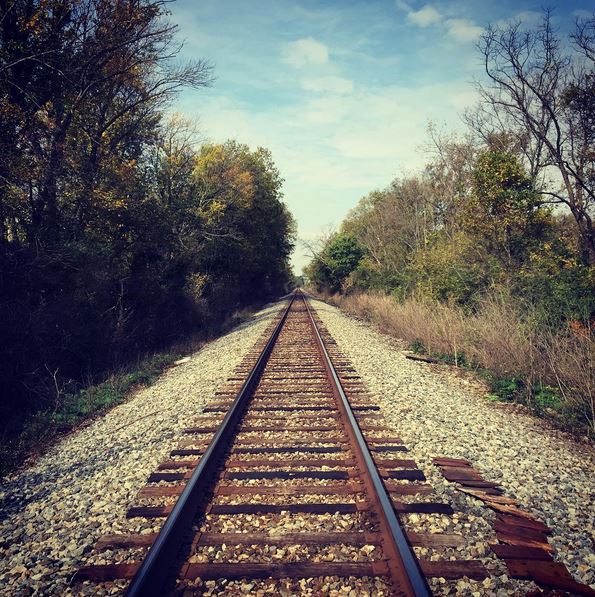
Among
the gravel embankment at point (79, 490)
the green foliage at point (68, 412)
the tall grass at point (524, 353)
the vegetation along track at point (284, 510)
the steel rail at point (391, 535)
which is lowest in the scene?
the green foliage at point (68, 412)

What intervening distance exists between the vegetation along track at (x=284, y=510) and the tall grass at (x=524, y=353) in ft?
9.03

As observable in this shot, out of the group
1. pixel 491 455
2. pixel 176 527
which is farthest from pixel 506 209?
pixel 176 527

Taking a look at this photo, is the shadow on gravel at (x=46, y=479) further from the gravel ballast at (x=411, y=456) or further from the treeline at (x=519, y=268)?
the treeline at (x=519, y=268)

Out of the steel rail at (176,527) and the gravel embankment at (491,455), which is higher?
the steel rail at (176,527)

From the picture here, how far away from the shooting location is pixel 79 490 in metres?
3.66

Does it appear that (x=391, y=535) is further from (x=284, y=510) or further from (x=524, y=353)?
(x=524, y=353)

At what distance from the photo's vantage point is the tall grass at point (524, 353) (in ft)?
17.6

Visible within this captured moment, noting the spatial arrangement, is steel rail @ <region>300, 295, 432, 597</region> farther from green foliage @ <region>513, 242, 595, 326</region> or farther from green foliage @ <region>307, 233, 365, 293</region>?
green foliage @ <region>307, 233, 365, 293</region>

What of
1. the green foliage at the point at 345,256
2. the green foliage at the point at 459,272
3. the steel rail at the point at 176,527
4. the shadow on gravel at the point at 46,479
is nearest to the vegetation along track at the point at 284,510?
the steel rail at the point at 176,527

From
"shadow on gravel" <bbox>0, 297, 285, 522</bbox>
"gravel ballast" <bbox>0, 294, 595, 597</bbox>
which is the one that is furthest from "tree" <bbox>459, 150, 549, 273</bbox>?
"shadow on gravel" <bbox>0, 297, 285, 522</bbox>

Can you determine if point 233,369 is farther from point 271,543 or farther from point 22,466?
point 271,543

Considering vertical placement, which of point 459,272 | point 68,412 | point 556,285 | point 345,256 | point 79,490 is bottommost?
point 68,412

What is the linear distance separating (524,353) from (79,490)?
6.96 meters

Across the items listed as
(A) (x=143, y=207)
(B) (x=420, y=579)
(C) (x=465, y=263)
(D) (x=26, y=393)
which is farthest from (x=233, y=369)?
(C) (x=465, y=263)
